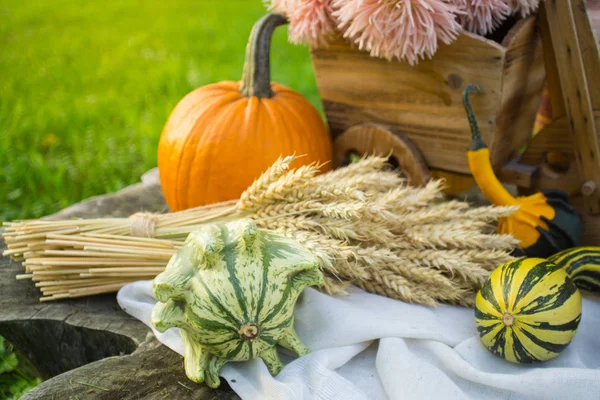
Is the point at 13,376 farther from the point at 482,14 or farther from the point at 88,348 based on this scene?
the point at 482,14

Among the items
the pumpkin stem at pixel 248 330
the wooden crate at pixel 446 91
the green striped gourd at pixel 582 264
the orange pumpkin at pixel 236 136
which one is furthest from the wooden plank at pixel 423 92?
the pumpkin stem at pixel 248 330

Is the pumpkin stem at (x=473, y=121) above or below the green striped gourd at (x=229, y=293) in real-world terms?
above

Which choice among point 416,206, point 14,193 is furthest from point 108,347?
point 14,193

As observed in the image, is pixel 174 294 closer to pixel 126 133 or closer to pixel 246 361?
pixel 246 361

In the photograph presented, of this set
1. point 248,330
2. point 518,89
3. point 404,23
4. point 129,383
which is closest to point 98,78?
point 404,23

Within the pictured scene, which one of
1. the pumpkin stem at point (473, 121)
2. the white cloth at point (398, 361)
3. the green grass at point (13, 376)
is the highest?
the pumpkin stem at point (473, 121)

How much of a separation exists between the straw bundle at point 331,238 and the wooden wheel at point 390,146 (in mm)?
259

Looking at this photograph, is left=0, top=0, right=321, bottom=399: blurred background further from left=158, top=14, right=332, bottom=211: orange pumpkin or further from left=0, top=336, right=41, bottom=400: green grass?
left=158, top=14, right=332, bottom=211: orange pumpkin

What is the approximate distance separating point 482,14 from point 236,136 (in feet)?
2.68

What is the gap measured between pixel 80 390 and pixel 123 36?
15.3ft

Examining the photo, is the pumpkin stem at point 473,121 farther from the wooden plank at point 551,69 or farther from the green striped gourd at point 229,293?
the green striped gourd at point 229,293

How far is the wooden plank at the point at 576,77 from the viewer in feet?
5.11

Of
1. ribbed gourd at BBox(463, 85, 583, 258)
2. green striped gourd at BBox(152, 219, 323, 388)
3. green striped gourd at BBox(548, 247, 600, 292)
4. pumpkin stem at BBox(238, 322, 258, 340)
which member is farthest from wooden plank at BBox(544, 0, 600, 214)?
pumpkin stem at BBox(238, 322, 258, 340)

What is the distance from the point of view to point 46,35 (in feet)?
16.6
